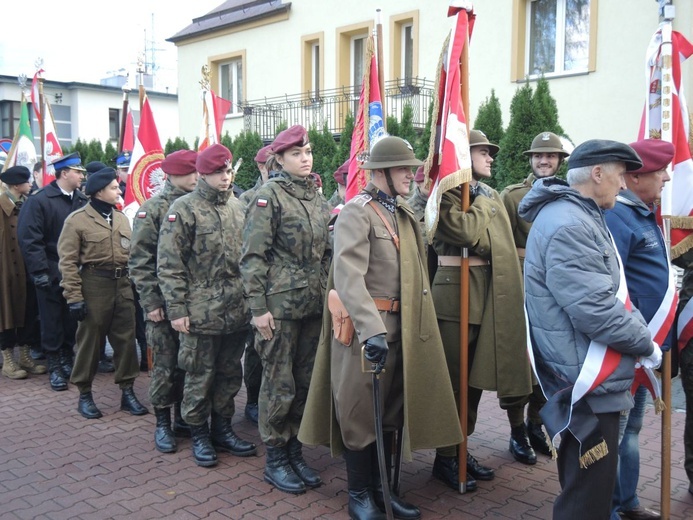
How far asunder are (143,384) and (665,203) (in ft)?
17.1

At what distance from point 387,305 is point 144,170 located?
15.8 feet

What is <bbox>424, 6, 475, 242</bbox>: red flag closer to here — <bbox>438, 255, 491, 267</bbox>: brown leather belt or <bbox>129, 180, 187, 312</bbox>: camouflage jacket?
<bbox>438, 255, 491, 267</bbox>: brown leather belt

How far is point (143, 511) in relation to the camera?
4176 mm

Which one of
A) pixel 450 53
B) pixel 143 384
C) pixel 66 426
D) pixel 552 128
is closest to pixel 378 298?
pixel 450 53

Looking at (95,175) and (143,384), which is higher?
(95,175)

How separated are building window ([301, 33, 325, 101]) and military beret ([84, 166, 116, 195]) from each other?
10.7 meters

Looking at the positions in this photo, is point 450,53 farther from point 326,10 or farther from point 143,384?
point 326,10

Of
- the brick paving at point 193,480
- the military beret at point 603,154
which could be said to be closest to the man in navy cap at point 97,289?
the brick paving at point 193,480

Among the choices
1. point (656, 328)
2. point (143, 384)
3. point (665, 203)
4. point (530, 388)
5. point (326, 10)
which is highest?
point (326, 10)

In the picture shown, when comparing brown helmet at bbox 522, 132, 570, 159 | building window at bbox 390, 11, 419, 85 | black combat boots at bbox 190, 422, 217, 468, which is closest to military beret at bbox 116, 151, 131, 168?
black combat boots at bbox 190, 422, 217, 468

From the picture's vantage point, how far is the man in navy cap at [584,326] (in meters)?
3.07

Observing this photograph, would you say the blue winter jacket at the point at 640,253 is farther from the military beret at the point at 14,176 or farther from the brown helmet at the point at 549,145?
the military beret at the point at 14,176

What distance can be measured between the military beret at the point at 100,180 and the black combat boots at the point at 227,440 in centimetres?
235

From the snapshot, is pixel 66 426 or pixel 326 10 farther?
pixel 326 10
